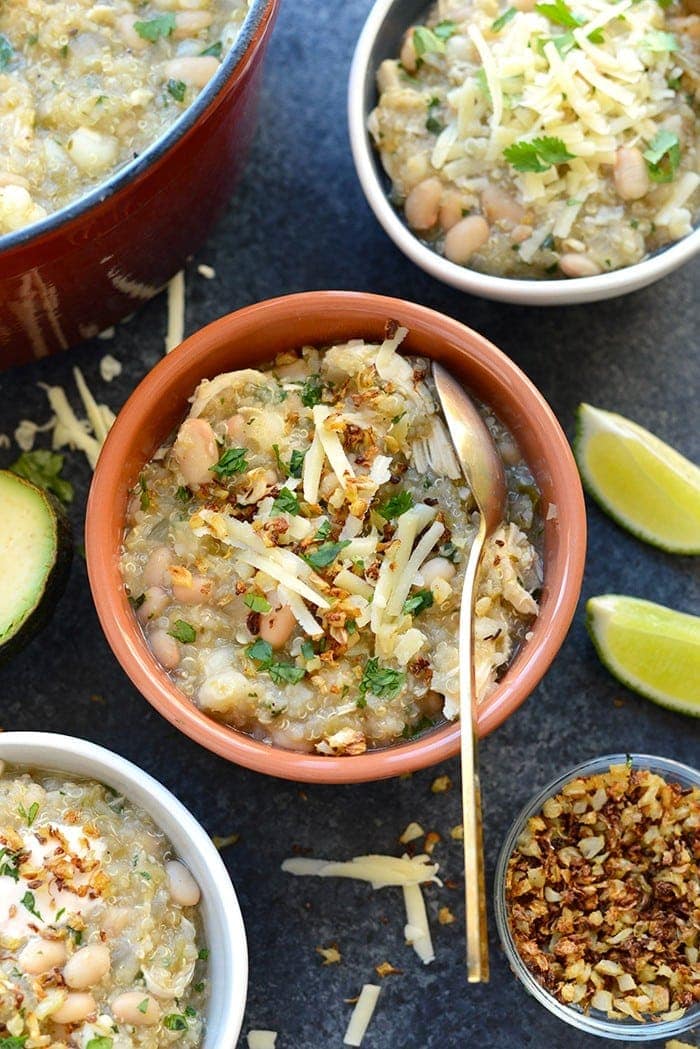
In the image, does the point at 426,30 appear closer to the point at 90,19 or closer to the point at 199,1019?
the point at 90,19

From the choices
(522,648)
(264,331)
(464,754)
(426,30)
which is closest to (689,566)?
(522,648)

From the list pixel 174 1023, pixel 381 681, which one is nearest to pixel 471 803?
pixel 381 681

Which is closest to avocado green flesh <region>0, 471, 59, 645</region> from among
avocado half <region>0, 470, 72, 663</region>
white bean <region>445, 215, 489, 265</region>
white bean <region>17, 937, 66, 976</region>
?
avocado half <region>0, 470, 72, 663</region>

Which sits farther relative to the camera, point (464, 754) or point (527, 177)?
point (527, 177)

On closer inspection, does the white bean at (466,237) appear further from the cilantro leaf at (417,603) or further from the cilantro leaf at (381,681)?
the cilantro leaf at (381,681)

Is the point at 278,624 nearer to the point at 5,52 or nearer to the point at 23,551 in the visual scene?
the point at 23,551

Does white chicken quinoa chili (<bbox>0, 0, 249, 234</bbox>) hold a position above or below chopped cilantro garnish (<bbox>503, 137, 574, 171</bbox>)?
above

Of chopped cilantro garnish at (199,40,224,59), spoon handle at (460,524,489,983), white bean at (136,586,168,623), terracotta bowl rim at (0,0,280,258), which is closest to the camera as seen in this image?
terracotta bowl rim at (0,0,280,258)

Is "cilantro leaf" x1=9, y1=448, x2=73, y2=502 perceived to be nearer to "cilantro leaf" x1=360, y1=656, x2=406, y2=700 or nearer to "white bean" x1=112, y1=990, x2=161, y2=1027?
"cilantro leaf" x1=360, y1=656, x2=406, y2=700

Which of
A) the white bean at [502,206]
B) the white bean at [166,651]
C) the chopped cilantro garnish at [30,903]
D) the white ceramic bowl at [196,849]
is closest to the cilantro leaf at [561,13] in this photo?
the white bean at [502,206]
